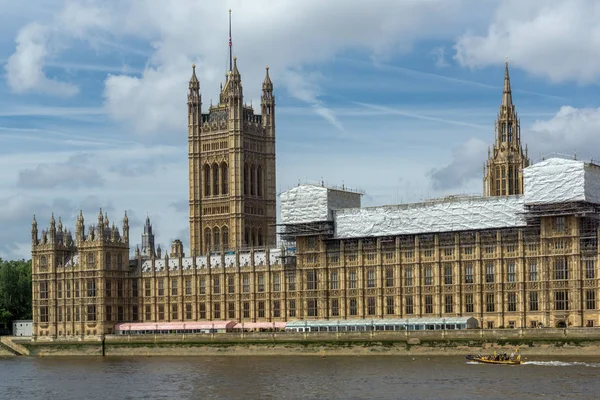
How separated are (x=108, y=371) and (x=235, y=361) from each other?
18.6 m

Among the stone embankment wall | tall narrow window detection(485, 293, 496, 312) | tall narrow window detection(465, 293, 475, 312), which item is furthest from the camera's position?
tall narrow window detection(465, 293, 475, 312)

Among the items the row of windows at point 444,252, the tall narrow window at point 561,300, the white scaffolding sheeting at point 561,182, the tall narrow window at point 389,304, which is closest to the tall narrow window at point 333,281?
the row of windows at point 444,252

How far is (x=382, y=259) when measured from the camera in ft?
634

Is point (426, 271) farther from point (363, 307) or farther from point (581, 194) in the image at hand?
point (581, 194)

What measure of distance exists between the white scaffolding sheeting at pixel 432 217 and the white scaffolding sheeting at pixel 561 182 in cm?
463

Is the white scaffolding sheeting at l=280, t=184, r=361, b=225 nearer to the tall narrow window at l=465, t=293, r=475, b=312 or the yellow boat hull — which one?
the tall narrow window at l=465, t=293, r=475, b=312

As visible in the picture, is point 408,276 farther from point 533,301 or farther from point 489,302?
point 533,301

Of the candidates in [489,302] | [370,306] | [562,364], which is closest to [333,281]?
[370,306]

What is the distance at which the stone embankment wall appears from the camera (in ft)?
538

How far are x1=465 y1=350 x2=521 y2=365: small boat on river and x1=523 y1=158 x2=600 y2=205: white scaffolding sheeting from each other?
82.8 feet

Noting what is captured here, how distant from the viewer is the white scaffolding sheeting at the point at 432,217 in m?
182

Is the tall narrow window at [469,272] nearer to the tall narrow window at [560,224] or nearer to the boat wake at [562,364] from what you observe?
the tall narrow window at [560,224]

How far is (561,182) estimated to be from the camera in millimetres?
173875

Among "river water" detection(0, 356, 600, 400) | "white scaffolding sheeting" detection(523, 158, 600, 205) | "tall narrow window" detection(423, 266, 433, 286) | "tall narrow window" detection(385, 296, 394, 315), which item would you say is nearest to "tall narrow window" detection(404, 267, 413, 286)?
"tall narrow window" detection(423, 266, 433, 286)
